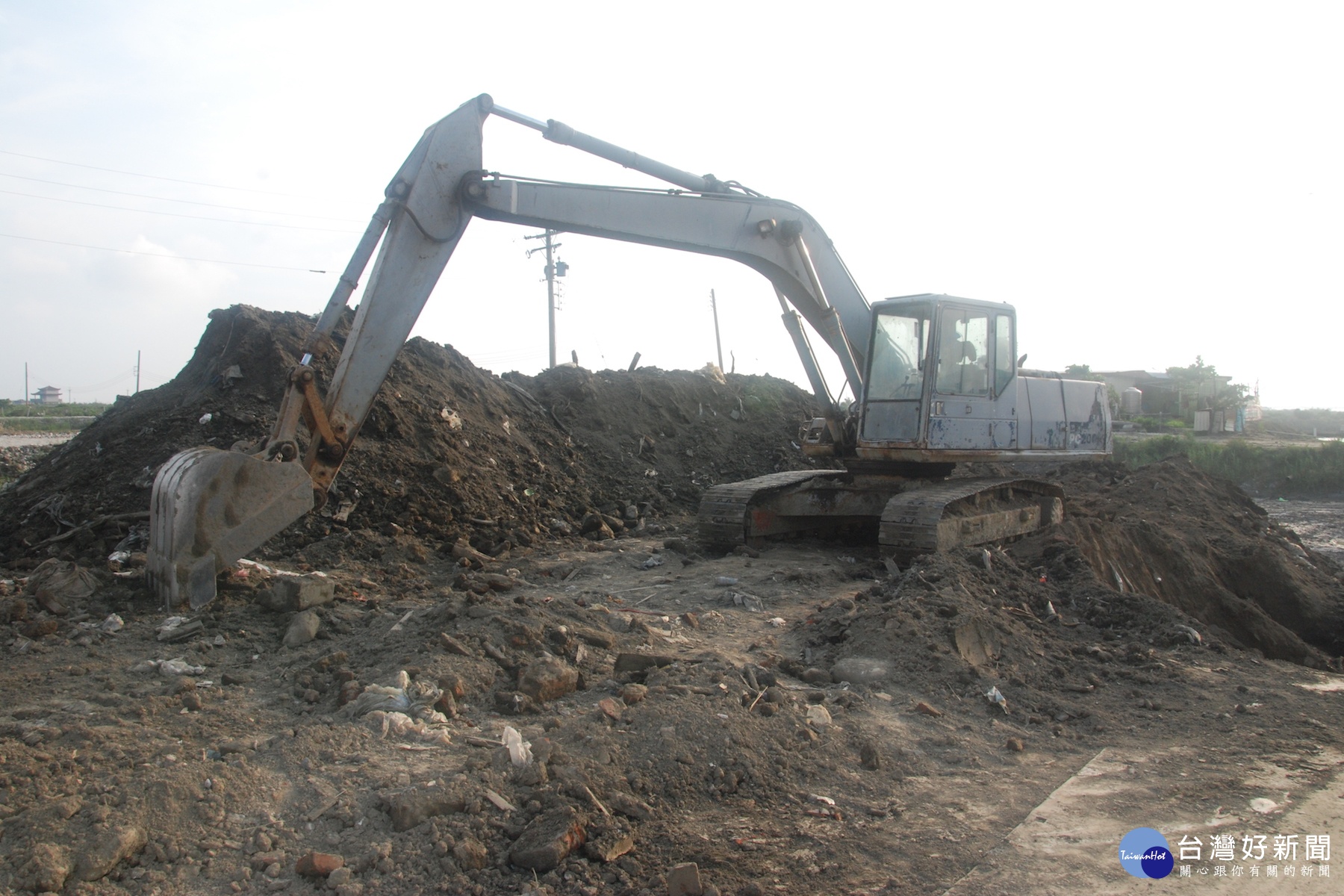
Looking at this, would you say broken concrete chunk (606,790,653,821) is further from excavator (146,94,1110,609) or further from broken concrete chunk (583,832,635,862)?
excavator (146,94,1110,609)

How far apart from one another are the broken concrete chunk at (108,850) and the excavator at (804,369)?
2884 mm

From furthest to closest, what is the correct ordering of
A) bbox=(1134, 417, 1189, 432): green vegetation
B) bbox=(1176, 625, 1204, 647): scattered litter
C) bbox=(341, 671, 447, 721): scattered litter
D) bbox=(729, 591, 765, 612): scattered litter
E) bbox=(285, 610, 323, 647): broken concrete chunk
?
bbox=(1134, 417, 1189, 432): green vegetation
bbox=(729, 591, 765, 612): scattered litter
bbox=(1176, 625, 1204, 647): scattered litter
bbox=(285, 610, 323, 647): broken concrete chunk
bbox=(341, 671, 447, 721): scattered litter

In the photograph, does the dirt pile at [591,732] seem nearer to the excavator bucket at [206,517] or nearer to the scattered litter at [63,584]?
the scattered litter at [63,584]

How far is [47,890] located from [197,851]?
→ 43 centimetres

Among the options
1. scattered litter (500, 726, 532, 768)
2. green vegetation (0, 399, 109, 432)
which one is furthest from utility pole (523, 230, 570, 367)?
scattered litter (500, 726, 532, 768)

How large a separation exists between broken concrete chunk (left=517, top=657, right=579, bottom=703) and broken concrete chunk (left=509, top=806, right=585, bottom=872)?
1194mm

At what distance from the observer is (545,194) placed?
7.13 metres

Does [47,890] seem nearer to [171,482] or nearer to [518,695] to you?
[518,695]

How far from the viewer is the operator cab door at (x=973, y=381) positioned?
8781mm

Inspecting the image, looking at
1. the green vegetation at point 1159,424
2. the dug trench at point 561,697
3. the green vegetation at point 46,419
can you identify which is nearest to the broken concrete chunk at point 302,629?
the dug trench at point 561,697

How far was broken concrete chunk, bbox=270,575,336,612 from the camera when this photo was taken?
5781mm

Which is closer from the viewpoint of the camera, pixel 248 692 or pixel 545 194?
pixel 248 692

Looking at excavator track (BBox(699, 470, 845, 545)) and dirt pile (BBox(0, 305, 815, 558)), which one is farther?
excavator track (BBox(699, 470, 845, 545))

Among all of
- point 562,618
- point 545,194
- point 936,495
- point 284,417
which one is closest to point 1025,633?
point 936,495
